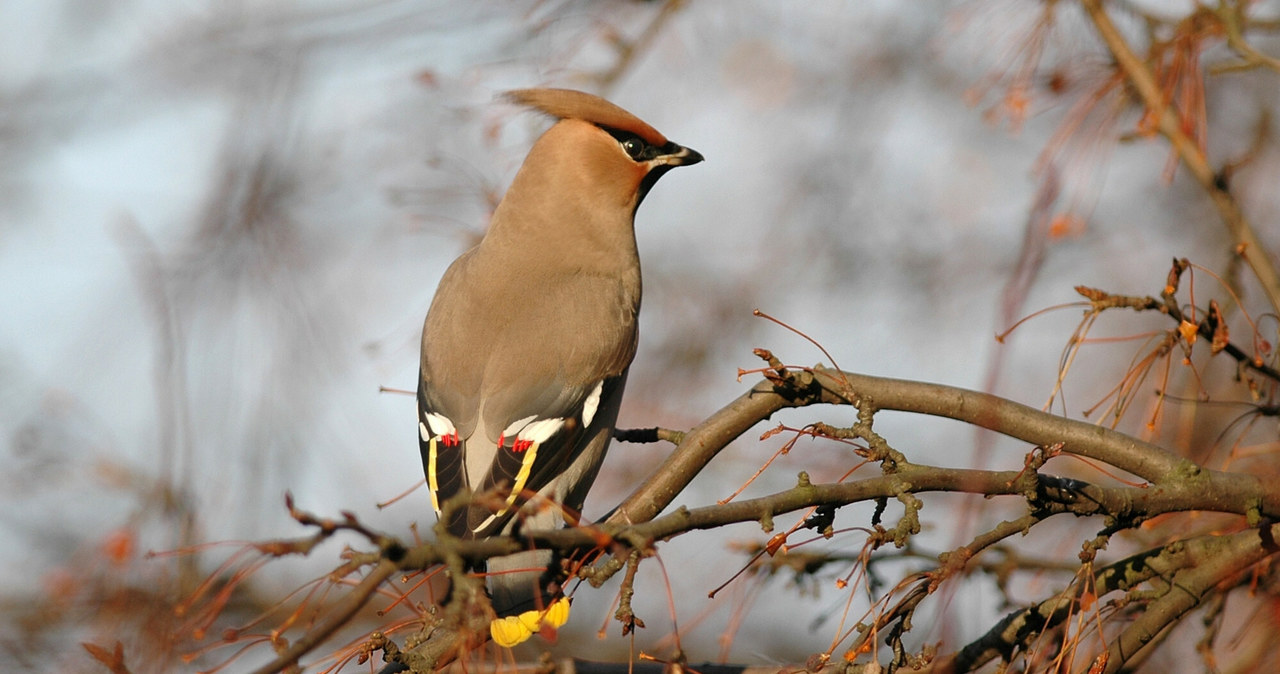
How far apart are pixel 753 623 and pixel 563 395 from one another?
13.2 feet

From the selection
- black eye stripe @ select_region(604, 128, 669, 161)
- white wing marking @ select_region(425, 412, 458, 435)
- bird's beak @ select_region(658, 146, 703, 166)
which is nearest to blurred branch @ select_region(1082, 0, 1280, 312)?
bird's beak @ select_region(658, 146, 703, 166)

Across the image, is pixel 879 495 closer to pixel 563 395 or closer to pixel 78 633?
pixel 563 395

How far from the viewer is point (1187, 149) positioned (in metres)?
3.41

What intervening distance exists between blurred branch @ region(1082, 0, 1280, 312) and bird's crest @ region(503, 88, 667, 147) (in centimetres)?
157

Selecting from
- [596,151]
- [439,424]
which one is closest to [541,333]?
[439,424]

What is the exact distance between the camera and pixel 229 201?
568 cm

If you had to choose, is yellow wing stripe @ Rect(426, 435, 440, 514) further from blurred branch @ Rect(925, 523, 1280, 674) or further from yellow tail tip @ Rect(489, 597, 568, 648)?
blurred branch @ Rect(925, 523, 1280, 674)

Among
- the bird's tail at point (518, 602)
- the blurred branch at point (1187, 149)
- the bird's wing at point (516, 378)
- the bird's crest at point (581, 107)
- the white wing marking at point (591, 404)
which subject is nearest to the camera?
the bird's tail at point (518, 602)

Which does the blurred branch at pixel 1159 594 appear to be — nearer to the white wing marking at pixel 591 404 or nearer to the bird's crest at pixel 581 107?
Result: the white wing marking at pixel 591 404

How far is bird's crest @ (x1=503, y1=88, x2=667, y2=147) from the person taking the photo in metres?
4.41

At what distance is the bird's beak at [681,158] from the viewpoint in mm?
4574

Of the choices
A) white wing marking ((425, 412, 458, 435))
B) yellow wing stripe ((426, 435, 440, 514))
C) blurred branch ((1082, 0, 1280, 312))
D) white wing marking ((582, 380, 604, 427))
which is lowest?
yellow wing stripe ((426, 435, 440, 514))

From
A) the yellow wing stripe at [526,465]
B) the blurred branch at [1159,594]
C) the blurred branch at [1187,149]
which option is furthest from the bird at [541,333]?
the blurred branch at [1187,149]

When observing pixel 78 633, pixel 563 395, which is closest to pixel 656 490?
pixel 563 395
